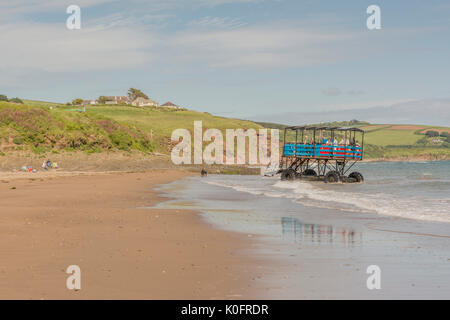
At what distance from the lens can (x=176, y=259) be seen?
31.7ft

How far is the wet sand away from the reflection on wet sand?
1.43m

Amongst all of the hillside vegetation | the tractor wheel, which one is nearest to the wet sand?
the tractor wheel

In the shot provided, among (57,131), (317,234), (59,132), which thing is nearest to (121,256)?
(317,234)

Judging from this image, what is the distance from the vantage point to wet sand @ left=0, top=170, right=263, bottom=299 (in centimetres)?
736

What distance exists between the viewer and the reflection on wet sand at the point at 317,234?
12.2 m

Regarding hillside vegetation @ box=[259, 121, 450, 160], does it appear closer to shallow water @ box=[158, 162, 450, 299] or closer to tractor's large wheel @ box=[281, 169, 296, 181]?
tractor's large wheel @ box=[281, 169, 296, 181]

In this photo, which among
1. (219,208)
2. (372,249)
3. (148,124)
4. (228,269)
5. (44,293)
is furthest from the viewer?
(148,124)

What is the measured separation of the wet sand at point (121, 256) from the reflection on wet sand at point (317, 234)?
1.43m

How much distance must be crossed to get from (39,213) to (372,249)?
10495mm

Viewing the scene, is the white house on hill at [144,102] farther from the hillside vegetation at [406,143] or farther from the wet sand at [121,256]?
the wet sand at [121,256]

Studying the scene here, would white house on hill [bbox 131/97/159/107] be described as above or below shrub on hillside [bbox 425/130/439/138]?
above
